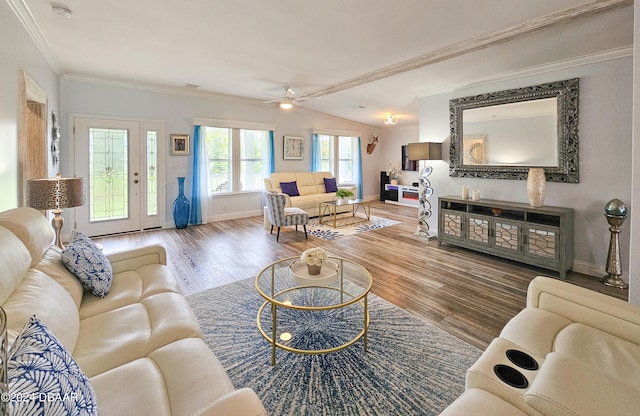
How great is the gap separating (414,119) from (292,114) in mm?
3108

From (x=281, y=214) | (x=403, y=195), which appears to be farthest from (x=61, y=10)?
(x=403, y=195)

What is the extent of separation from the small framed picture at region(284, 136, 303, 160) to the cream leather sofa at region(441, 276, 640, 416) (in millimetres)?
6128

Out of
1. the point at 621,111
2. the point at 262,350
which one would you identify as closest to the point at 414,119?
the point at 621,111

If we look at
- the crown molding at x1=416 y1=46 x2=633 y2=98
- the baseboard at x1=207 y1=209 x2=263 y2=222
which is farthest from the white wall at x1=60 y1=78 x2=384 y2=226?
the crown molding at x1=416 y1=46 x2=633 y2=98

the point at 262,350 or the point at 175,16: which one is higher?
the point at 175,16

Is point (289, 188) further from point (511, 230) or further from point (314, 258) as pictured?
point (314, 258)

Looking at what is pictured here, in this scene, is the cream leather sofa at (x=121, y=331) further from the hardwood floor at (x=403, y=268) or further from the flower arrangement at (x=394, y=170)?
the flower arrangement at (x=394, y=170)

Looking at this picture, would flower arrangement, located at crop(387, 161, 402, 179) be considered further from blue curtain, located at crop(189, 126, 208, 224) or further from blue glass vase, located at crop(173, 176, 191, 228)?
blue glass vase, located at crop(173, 176, 191, 228)

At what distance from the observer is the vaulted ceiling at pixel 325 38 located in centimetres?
265

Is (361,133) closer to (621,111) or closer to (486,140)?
(486,140)

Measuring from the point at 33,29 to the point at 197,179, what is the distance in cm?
323

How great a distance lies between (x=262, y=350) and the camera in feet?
6.78

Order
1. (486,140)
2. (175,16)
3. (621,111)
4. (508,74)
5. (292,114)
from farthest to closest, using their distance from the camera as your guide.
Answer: (292,114) → (486,140) → (508,74) → (621,111) → (175,16)

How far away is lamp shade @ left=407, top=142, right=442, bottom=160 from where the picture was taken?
4.75 meters
